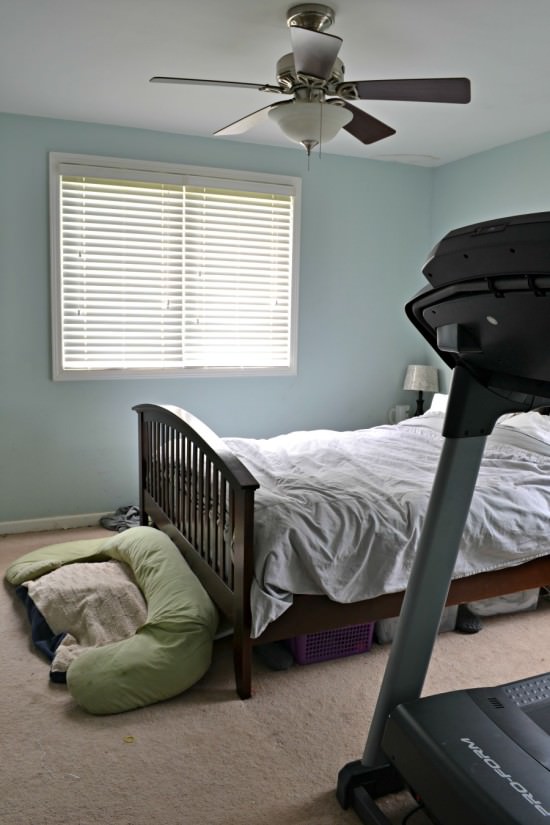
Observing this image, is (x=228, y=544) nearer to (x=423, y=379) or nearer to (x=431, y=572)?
(x=431, y=572)

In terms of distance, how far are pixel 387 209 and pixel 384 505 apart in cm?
298

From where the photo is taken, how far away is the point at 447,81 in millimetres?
2393

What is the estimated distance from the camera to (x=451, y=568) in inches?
68.1

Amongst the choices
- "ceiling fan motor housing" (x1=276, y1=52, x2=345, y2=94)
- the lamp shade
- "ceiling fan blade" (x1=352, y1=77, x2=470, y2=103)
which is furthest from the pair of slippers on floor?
"ceiling fan blade" (x1=352, y1=77, x2=470, y2=103)

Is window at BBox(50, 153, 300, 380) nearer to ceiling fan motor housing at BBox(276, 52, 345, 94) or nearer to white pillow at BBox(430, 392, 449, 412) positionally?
white pillow at BBox(430, 392, 449, 412)

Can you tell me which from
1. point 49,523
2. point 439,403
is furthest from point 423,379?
point 49,523

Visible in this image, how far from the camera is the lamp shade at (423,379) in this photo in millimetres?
4898

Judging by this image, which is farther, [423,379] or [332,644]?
[423,379]

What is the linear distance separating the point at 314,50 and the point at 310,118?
389 mm

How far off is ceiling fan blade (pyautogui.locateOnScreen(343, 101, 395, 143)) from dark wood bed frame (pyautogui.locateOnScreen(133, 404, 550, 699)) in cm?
149

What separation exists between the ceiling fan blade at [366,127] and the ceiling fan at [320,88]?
1 centimetres

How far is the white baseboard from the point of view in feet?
13.4

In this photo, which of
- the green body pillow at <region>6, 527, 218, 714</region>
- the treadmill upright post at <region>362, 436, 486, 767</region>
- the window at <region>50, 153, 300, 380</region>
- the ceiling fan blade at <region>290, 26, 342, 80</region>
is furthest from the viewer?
the window at <region>50, 153, 300, 380</region>

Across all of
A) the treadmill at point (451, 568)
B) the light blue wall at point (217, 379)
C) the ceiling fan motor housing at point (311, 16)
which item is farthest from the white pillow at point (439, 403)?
the treadmill at point (451, 568)
